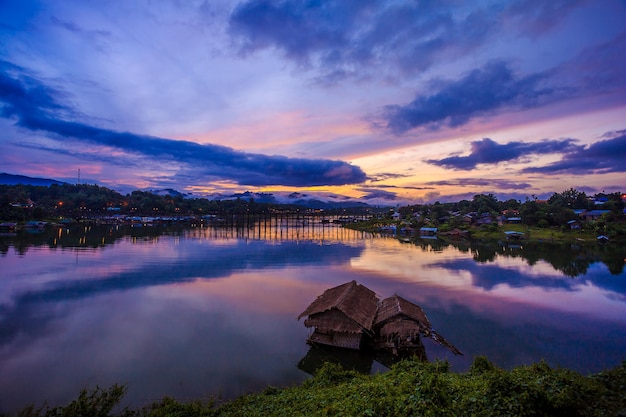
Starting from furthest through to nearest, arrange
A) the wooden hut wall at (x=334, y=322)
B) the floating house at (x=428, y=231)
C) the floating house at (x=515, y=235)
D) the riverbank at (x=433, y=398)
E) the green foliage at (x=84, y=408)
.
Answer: the floating house at (x=428, y=231), the floating house at (x=515, y=235), the wooden hut wall at (x=334, y=322), the green foliage at (x=84, y=408), the riverbank at (x=433, y=398)

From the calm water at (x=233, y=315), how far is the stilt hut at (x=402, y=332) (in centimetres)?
61

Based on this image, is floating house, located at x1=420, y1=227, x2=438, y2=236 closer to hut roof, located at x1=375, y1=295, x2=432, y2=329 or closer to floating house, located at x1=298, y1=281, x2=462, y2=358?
hut roof, located at x1=375, y1=295, x2=432, y2=329

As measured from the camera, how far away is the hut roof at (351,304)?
14742 mm

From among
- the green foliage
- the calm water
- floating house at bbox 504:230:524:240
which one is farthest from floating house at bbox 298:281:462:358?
floating house at bbox 504:230:524:240

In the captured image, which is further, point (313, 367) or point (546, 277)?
point (546, 277)

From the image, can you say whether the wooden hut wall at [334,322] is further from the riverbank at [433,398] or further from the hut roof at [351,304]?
the riverbank at [433,398]

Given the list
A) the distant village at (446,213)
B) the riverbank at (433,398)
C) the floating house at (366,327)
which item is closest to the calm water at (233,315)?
the floating house at (366,327)

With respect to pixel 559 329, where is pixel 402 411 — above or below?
above

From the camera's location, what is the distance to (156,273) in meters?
30.7

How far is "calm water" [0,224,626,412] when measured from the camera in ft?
42.3

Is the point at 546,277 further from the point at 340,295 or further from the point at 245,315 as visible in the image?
the point at 245,315

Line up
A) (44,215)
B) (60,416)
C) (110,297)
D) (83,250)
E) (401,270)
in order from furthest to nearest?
(44,215) → (83,250) → (401,270) → (110,297) → (60,416)

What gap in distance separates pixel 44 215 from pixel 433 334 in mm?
107291

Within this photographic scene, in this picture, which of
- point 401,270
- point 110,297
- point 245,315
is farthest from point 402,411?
point 401,270
